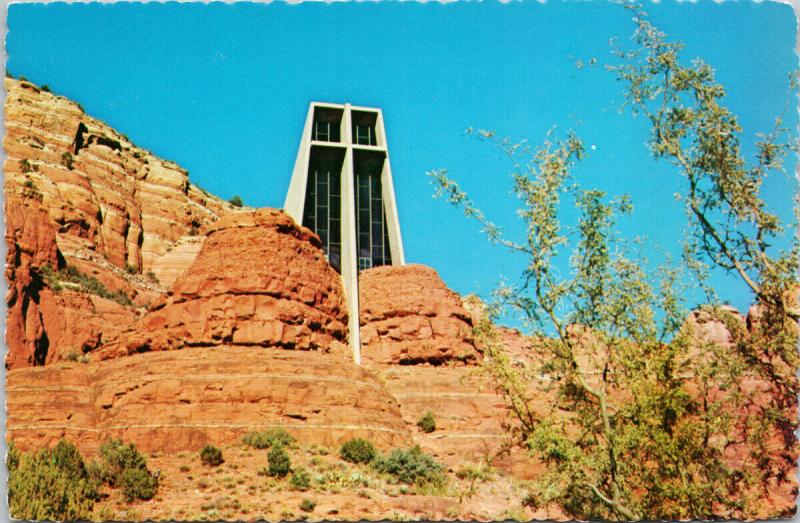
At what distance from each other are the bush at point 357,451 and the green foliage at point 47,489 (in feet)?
31.9

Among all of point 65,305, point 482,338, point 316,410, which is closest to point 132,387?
point 316,410

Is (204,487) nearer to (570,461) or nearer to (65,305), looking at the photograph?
(570,461)

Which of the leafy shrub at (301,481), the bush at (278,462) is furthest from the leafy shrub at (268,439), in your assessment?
the leafy shrub at (301,481)

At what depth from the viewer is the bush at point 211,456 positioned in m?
29.5

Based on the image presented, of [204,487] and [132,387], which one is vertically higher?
[132,387]

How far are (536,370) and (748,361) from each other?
3731mm

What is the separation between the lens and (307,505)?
958 inches

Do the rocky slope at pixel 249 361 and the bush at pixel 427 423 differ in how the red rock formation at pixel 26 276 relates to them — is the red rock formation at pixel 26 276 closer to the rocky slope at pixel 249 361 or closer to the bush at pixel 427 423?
the rocky slope at pixel 249 361

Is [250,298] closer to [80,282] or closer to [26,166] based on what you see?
[80,282]

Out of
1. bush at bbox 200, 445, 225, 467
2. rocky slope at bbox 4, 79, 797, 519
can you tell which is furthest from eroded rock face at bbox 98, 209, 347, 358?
bush at bbox 200, 445, 225, 467

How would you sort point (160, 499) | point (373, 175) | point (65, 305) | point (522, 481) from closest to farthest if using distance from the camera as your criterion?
point (160, 499), point (522, 481), point (65, 305), point (373, 175)

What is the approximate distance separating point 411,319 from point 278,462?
2167 cm

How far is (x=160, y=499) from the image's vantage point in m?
25.0

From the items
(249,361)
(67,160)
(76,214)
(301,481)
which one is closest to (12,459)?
(301,481)
